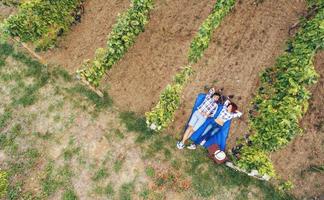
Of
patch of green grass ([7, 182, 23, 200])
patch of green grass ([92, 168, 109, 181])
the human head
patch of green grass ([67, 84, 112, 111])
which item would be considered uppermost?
the human head

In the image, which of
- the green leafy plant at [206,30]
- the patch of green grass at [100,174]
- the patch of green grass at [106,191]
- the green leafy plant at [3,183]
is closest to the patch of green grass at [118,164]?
the patch of green grass at [100,174]

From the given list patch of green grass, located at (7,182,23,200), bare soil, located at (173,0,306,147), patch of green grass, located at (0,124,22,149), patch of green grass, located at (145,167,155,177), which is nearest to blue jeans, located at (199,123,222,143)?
bare soil, located at (173,0,306,147)

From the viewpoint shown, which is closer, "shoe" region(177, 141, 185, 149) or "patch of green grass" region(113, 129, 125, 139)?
"shoe" region(177, 141, 185, 149)

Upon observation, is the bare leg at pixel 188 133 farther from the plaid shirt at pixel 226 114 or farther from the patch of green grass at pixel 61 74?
the patch of green grass at pixel 61 74

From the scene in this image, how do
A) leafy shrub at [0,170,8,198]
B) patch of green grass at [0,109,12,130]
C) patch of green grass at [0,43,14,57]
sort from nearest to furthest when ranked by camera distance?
leafy shrub at [0,170,8,198] → patch of green grass at [0,109,12,130] → patch of green grass at [0,43,14,57]

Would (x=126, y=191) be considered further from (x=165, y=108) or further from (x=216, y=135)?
(x=216, y=135)

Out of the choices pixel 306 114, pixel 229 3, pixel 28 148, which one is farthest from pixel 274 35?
pixel 28 148

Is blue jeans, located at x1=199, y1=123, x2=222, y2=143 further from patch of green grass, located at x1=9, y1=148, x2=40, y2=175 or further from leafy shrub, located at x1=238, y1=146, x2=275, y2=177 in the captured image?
patch of green grass, located at x1=9, y1=148, x2=40, y2=175
